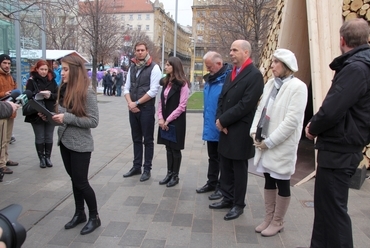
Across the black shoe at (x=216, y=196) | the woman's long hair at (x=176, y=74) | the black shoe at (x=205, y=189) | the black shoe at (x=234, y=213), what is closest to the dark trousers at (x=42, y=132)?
the woman's long hair at (x=176, y=74)

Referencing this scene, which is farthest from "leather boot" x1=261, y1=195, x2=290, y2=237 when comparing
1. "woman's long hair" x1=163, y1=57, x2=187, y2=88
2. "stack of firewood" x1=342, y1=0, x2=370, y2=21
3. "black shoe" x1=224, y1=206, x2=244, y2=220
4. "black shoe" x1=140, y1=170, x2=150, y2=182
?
"stack of firewood" x1=342, y1=0, x2=370, y2=21

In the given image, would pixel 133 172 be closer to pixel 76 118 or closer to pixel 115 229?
pixel 115 229

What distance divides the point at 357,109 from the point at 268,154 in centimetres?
104

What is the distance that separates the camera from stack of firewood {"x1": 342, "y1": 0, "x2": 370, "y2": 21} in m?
5.45

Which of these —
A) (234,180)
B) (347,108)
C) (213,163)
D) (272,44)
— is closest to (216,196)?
(213,163)

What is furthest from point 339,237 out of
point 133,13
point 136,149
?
point 133,13

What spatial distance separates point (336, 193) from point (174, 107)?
2.76 metres

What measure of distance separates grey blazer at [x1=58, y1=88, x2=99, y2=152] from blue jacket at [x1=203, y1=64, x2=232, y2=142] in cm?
171

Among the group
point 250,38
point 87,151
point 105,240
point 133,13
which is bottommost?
point 105,240

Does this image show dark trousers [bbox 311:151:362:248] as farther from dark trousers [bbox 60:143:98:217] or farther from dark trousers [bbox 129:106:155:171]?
dark trousers [bbox 129:106:155:171]

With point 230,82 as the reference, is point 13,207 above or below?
below

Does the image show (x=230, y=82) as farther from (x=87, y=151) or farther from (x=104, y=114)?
(x=104, y=114)

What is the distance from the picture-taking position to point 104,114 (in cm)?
1329

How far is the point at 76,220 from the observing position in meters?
3.61
